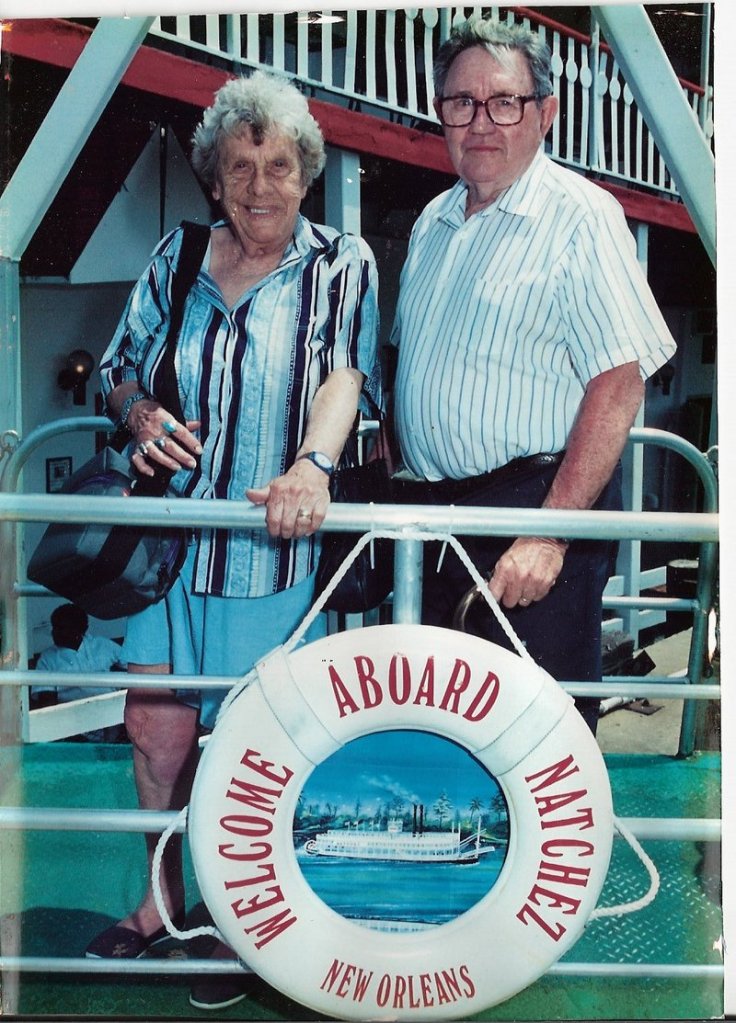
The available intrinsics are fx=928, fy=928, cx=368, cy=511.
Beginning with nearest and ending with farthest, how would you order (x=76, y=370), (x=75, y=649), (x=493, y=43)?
(x=493, y=43) → (x=76, y=370) → (x=75, y=649)

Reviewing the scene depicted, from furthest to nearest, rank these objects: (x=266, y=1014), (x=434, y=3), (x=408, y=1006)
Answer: (x=266, y=1014) → (x=408, y=1006) → (x=434, y=3)

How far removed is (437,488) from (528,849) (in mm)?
686

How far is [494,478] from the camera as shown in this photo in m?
1.76

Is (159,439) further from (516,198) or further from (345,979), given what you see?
(345,979)

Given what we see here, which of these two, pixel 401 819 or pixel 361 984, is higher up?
pixel 401 819

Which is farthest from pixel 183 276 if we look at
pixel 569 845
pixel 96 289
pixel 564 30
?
pixel 569 845

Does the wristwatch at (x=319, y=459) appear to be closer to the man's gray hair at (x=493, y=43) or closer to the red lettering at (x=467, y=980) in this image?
the man's gray hair at (x=493, y=43)

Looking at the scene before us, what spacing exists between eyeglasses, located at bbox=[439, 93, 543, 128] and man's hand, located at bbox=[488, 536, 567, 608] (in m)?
0.75

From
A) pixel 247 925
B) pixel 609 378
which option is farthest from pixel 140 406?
pixel 247 925

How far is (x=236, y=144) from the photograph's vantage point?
64.8 inches

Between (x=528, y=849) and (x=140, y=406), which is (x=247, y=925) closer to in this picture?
(x=528, y=849)

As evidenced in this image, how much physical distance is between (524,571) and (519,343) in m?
0.42

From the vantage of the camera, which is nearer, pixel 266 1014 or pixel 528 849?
pixel 528 849

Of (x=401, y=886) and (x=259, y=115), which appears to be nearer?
(x=259, y=115)
